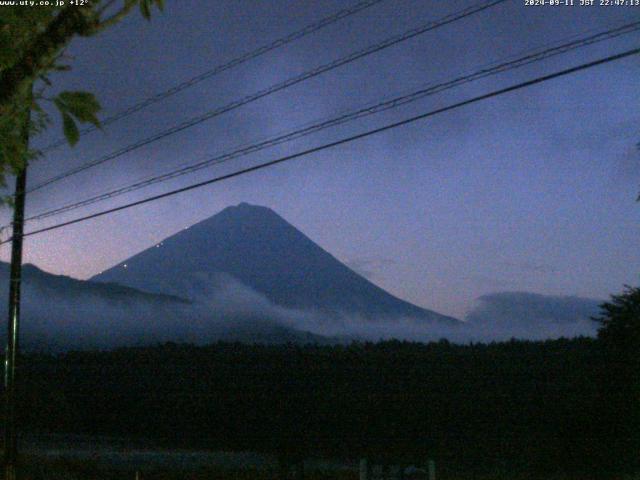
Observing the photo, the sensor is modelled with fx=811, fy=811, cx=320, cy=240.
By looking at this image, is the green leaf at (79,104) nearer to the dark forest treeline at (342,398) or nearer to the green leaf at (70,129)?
the green leaf at (70,129)

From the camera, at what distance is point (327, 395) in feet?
152

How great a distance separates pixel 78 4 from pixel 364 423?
3763cm

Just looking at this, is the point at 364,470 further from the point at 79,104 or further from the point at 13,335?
the point at 13,335

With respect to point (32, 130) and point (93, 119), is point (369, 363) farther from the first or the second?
point (93, 119)

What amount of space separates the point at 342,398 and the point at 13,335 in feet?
95.8

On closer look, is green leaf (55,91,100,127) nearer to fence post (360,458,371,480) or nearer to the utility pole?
fence post (360,458,371,480)

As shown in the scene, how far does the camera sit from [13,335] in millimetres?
18094

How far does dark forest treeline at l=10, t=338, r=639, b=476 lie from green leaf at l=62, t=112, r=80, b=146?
13.8 metres

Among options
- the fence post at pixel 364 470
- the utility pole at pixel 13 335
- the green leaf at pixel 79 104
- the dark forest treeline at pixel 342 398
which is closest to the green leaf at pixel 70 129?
the green leaf at pixel 79 104

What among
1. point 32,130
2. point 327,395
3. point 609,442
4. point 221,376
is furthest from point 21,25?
point 221,376

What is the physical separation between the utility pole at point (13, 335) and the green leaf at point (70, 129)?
40.7ft

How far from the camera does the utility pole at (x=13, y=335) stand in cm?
1781

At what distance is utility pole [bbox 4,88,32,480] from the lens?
1781 cm

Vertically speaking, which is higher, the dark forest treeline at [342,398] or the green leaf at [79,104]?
the green leaf at [79,104]
